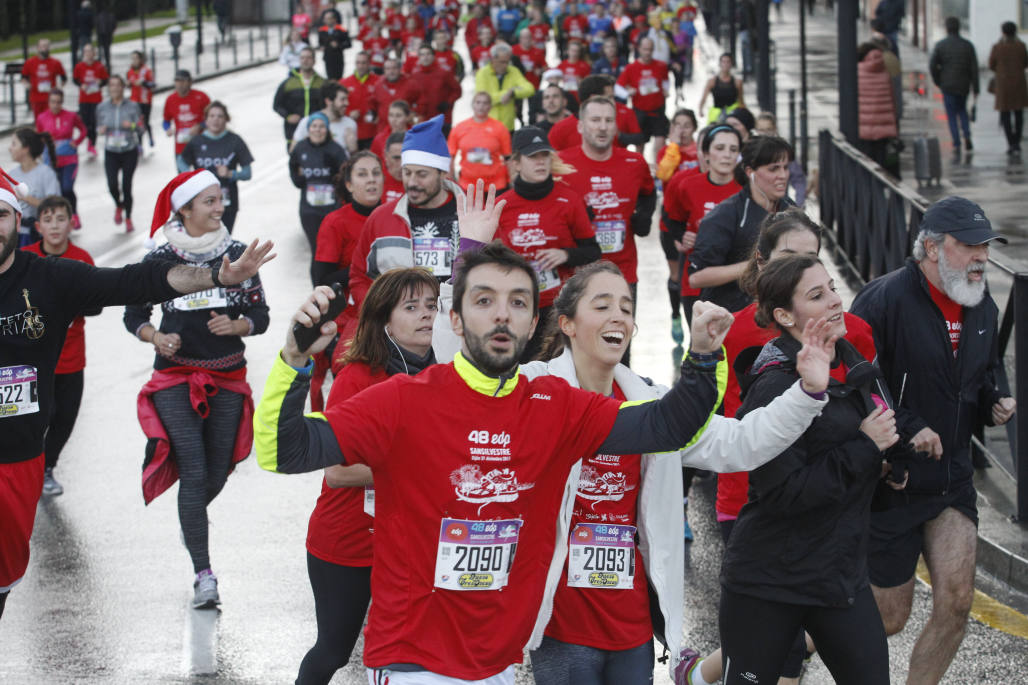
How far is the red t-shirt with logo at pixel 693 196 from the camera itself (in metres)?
9.27

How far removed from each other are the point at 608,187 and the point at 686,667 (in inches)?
185

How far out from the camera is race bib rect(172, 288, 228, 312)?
23.1ft

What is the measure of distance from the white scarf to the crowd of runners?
0.01 metres

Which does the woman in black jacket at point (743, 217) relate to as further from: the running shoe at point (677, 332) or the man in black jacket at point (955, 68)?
the man in black jacket at point (955, 68)

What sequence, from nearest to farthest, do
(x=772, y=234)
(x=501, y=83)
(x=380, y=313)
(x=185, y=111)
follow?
(x=380, y=313) < (x=772, y=234) < (x=185, y=111) < (x=501, y=83)

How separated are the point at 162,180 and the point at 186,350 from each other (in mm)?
17723

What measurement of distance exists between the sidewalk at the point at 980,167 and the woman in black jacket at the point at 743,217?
1566 mm

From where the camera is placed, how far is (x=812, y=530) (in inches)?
179

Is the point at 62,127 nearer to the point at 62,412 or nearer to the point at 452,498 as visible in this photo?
the point at 62,412

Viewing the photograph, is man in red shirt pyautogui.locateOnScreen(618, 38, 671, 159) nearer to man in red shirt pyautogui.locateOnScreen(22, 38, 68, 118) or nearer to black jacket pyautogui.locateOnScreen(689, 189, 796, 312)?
man in red shirt pyautogui.locateOnScreen(22, 38, 68, 118)

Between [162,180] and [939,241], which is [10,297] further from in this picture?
[162,180]

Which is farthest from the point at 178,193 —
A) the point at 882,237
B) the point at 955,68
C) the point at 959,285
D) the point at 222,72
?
the point at 222,72

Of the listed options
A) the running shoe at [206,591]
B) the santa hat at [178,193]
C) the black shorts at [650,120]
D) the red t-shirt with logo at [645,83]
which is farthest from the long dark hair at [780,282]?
the black shorts at [650,120]

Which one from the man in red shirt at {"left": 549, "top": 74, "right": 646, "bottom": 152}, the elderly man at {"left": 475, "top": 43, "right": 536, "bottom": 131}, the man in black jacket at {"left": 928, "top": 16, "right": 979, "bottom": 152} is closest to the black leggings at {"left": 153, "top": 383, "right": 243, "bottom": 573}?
the man in red shirt at {"left": 549, "top": 74, "right": 646, "bottom": 152}
